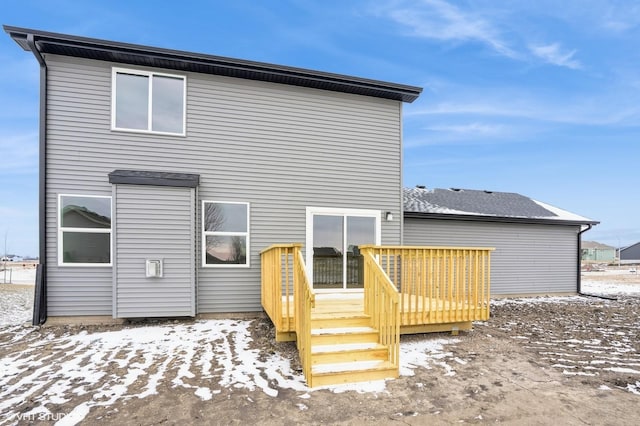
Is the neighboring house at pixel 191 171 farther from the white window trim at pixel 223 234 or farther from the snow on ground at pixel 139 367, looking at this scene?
the snow on ground at pixel 139 367

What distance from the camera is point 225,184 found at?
695 cm

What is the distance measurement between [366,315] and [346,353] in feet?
2.69

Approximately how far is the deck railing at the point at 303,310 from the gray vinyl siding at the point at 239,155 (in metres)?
2.99

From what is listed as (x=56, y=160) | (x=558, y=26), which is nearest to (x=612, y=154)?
(x=558, y=26)

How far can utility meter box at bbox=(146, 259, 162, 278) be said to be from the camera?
602 centimetres

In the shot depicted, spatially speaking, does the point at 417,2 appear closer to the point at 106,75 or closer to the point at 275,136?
the point at 275,136

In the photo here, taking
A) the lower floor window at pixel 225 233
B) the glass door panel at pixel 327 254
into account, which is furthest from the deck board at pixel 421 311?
the lower floor window at pixel 225 233

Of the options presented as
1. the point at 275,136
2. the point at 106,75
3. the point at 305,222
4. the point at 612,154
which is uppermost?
the point at 612,154

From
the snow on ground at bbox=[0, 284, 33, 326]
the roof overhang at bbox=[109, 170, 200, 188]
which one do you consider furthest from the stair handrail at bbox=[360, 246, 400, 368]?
the snow on ground at bbox=[0, 284, 33, 326]

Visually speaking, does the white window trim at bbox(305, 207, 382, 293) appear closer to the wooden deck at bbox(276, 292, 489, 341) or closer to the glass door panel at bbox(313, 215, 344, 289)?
the glass door panel at bbox(313, 215, 344, 289)

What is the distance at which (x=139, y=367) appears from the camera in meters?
4.06

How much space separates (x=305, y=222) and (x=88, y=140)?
4.48 m

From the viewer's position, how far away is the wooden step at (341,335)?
410 cm

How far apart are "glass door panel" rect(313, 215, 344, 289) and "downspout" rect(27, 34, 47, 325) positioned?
5018mm
